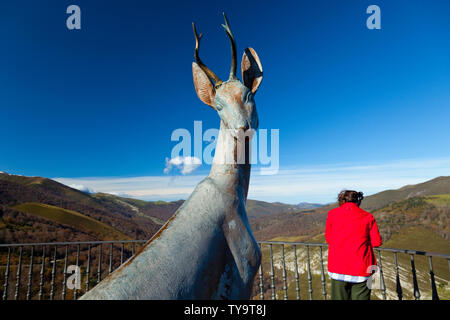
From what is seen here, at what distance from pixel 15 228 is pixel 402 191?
344ft

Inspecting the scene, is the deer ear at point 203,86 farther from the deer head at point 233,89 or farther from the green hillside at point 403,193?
the green hillside at point 403,193

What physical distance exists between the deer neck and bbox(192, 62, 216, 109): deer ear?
32 centimetres

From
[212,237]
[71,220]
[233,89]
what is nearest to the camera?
[212,237]

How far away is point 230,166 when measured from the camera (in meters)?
1.89

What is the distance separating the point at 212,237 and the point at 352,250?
4.97ft

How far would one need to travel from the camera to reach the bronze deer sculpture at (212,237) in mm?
1213

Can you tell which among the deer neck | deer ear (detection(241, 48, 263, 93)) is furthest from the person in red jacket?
deer ear (detection(241, 48, 263, 93))

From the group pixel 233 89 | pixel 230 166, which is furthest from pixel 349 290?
pixel 233 89

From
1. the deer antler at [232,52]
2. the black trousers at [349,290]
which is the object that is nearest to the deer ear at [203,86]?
the deer antler at [232,52]

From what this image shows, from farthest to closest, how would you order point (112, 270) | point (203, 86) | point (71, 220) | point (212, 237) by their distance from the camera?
1. point (71, 220)
2. point (112, 270)
3. point (203, 86)
4. point (212, 237)

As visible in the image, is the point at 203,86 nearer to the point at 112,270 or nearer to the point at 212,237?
the point at 212,237
